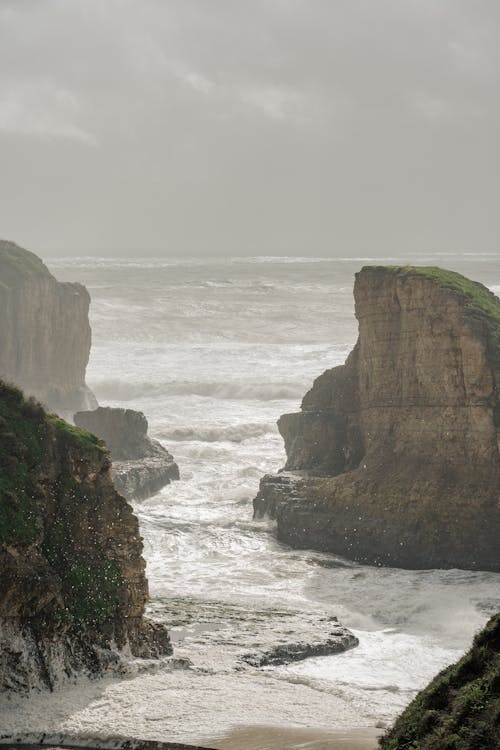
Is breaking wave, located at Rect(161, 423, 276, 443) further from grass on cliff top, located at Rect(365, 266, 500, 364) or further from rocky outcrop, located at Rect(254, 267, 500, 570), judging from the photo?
grass on cliff top, located at Rect(365, 266, 500, 364)

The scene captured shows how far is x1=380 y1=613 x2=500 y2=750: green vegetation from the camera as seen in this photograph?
14.0 m

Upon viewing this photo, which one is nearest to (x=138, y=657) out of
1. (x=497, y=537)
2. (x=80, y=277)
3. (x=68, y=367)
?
(x=497, y=537)

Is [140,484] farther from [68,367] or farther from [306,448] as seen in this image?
[68,367]

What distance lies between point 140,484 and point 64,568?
→ 63.3 feet

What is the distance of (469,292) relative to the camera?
114 ft

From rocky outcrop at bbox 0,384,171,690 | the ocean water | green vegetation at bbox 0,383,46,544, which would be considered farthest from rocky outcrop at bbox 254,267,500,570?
green vegetation at bbox 0,383,46,544

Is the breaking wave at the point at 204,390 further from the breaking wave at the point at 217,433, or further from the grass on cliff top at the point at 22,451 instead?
the grass on cliff top at the point at 22,451

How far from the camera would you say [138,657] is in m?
22.2

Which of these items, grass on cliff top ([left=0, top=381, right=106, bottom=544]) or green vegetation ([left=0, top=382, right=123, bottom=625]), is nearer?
grass on cliff top ([left=0, top=381, right=106, bottom=544])

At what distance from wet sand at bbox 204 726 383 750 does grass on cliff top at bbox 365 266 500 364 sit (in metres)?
16.1

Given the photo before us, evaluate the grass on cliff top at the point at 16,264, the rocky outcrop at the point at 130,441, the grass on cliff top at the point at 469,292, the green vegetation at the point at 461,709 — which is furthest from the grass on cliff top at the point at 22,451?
the grass on cliff top at the point at 16,264

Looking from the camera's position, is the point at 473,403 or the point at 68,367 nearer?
the point at 473,403

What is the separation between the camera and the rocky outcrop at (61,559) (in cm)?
2044

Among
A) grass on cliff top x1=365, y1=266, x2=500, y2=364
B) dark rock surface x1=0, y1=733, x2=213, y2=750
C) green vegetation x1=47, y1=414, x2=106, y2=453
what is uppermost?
grass on cliff top x1=365, y1=266, x2=500, y2=364
